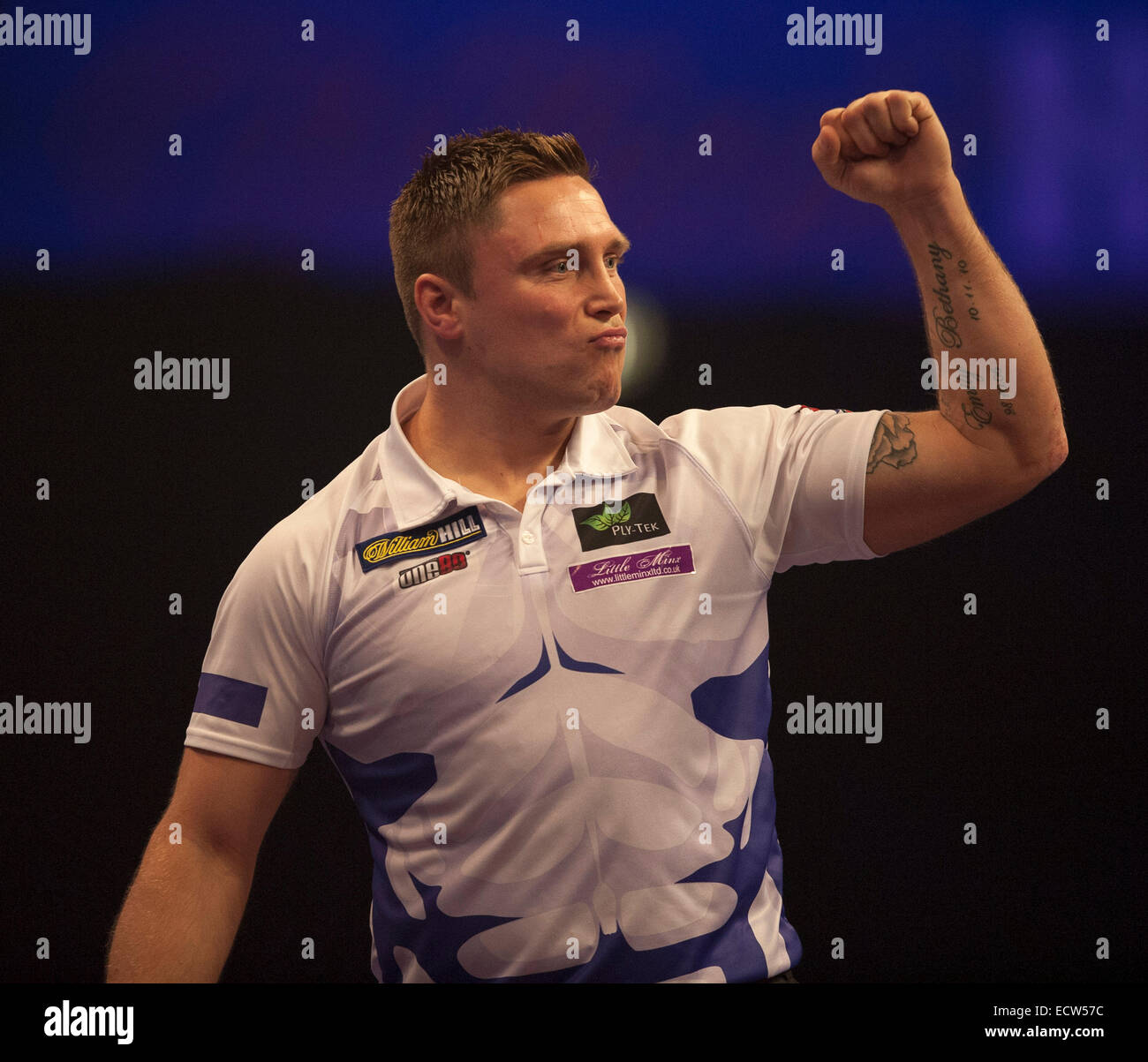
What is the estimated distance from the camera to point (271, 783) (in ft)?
5.79

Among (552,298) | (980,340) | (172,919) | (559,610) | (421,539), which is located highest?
(552,298)

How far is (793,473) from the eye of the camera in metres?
1.75

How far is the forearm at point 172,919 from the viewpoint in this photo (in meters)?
1.71

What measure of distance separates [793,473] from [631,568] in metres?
0.29

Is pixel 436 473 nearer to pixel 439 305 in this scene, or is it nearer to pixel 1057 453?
pixel 439 305

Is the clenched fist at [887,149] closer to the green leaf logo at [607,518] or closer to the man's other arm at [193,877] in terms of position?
the green leaf logo at [607,518]

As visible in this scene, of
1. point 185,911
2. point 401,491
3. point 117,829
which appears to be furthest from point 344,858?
point 401,491

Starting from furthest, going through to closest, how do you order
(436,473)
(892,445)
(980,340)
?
(436,473) → (892,445) → (980,340)

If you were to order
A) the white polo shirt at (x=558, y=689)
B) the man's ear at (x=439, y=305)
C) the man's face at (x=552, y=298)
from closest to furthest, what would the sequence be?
1. the white polo shirt at (x=558, y=689)
2. the man's face at (x=552, y=298)
3. the man's ear at (x=439, y=305)

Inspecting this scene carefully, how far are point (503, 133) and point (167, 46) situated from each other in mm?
1025

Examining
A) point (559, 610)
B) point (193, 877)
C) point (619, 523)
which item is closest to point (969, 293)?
point (619, 523)

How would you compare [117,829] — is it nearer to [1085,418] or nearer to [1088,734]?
[1088,734]

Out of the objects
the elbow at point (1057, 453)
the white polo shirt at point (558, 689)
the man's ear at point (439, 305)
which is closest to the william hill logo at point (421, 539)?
the white polo shirt at point (558, 689)

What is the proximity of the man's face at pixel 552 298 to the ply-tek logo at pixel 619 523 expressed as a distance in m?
0.16
